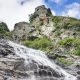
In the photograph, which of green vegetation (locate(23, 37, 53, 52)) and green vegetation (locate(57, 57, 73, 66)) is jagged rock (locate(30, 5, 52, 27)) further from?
green vegetation (locate(57, 57, 73, 66))

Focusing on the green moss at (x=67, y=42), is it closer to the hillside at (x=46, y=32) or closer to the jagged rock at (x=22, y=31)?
the hillside at (x=46, y=32)

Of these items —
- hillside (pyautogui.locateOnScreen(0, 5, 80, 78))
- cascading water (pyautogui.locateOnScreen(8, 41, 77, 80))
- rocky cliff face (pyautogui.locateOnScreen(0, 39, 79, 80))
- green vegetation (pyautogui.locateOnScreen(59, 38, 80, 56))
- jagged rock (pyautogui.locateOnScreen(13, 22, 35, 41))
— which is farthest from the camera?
jagged rock (pyautogui.locateOnScreen(13, 22, 35, 41))

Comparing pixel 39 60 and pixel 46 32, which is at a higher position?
pixel 46 32

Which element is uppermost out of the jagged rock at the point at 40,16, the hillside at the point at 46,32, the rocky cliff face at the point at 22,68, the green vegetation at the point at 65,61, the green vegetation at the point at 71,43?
the jagged rock at the point at 40,16

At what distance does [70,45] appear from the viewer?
88.8 metres

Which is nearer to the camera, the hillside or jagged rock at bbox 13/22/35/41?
the hillside

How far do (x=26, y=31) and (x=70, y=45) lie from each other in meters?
22.3

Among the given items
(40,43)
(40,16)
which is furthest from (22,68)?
(40,16)

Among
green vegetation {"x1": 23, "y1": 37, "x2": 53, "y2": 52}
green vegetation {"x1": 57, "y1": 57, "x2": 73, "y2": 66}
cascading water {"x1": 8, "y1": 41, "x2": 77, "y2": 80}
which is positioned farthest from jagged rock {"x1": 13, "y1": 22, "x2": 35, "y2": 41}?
cascading water {"x1": 8, "y1": 41, "x2": 77, "y2": 80}

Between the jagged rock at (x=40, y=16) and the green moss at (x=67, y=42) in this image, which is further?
the jagged rock at (x=40, y=16)

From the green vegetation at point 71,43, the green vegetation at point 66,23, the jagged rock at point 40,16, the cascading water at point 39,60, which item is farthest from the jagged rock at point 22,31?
the cascading water at point 39,60

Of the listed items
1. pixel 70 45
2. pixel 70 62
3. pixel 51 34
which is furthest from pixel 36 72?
pixel 51 34

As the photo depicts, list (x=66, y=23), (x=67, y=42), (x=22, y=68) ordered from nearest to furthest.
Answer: (x=22, y=68), (x=67, y=42), (x=66, y=23)

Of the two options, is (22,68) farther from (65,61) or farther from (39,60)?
(65,61)
